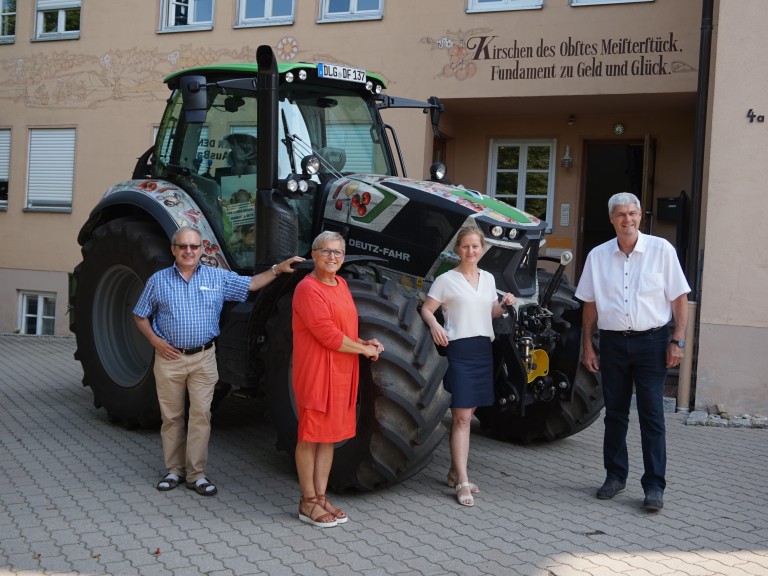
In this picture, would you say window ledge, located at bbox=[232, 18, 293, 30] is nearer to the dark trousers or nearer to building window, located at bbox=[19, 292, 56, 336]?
building window, located at bbox=[19, 292, 56, 336]

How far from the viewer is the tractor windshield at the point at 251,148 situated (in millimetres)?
6277

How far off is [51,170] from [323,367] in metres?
11.8

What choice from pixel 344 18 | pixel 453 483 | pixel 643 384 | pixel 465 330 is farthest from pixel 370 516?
pixel 344 18

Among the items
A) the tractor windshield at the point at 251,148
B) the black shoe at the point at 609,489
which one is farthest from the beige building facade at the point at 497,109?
the tractor windshield at the point at 251,148

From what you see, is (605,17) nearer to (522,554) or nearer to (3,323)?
(522,554)

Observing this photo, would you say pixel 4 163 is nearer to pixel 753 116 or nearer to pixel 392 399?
pixel 753 116

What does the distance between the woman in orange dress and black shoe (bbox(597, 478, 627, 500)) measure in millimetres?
1676

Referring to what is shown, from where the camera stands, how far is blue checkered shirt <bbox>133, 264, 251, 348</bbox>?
545 cm

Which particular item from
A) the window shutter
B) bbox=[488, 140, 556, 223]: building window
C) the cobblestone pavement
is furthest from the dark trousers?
the window shutter

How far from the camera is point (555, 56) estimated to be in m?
11.7

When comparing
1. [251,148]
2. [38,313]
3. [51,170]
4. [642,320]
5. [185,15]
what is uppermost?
[185,15]

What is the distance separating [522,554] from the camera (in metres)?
4.57

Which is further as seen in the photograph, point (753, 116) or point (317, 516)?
point (753, 116)

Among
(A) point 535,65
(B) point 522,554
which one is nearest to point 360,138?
(B) point 522,554
